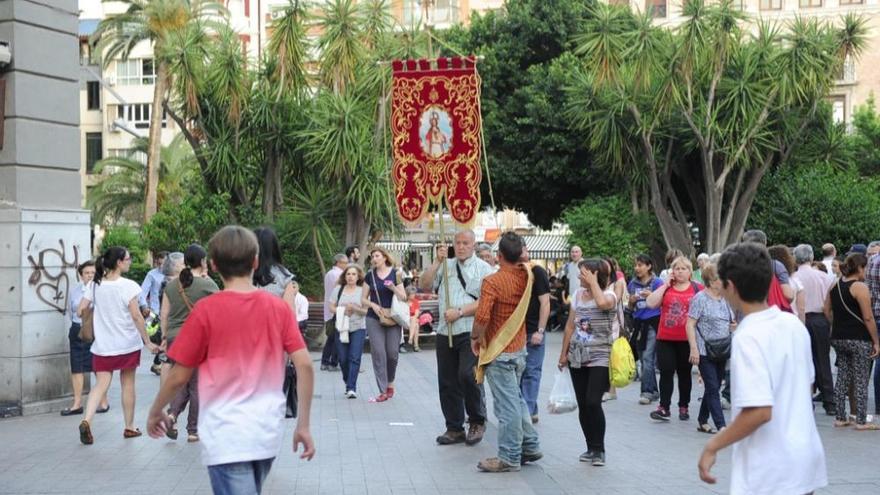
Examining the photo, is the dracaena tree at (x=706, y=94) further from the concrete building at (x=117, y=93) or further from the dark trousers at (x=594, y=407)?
the concrete building at (x=117, y=93)

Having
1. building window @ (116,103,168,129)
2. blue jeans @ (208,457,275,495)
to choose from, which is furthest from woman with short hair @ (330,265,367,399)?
building window @ (116,103,168,129)

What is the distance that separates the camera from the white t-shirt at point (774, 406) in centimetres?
404

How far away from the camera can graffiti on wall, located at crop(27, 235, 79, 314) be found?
39.7 ft

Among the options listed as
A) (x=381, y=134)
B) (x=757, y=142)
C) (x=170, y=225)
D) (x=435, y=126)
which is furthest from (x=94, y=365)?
(x=757, y=142)

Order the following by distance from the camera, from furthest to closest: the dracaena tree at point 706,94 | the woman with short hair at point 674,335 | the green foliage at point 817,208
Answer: the green foliage at point 817,208
the dracaena tree at point 706,94
the woman with short hair at point 674,335

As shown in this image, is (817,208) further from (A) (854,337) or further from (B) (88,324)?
(B) (88,324)

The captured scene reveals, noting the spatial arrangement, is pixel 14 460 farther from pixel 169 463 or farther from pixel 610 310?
pixel 610 310

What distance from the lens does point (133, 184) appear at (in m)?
49.6

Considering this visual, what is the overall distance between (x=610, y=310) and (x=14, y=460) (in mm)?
4831

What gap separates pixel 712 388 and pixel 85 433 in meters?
5.57

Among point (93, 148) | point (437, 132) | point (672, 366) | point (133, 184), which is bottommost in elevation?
point (672, 366)

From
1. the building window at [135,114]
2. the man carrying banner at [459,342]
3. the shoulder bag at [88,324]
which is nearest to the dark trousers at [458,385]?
the man carrying banner at [459,342]

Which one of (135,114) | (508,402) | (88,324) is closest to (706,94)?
(88,324)

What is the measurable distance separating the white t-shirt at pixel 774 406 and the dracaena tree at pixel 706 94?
70.9ft
